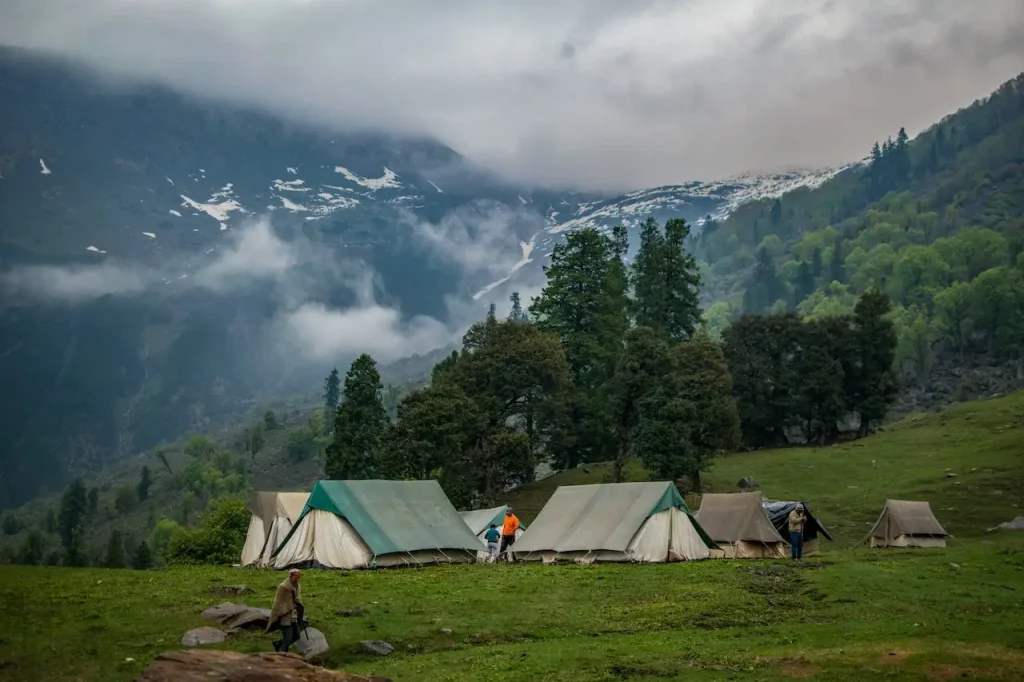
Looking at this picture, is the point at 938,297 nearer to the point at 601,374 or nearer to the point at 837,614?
the point at 601,374

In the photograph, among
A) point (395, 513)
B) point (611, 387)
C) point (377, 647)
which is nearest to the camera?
point (377, 647)

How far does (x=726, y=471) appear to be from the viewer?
3189 inches

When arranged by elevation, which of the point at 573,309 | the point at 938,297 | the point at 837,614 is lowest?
the point at 837,614

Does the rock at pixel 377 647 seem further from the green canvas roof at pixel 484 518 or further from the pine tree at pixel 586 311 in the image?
the pine tree at pixel 586 311

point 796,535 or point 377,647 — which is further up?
point 796,535

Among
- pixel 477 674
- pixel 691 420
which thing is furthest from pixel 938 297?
pixel 477 674

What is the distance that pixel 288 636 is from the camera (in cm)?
2197

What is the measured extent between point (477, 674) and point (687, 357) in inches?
2478

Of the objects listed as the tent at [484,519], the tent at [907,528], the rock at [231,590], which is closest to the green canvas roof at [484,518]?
the tent at [484,519]

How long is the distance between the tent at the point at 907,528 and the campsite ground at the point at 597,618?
3.86 metres

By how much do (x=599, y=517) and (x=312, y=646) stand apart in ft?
75.6

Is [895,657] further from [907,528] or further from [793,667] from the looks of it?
[907,528]

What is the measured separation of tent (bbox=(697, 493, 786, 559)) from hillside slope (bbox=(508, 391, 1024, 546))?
429 inches

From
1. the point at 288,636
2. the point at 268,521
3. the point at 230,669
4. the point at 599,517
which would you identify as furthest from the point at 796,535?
the point at 230,669
